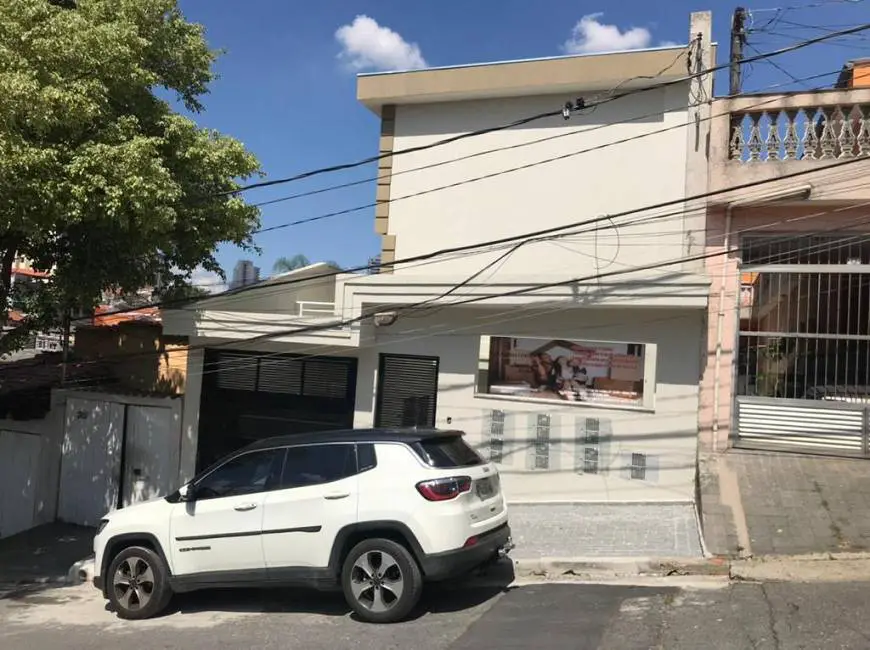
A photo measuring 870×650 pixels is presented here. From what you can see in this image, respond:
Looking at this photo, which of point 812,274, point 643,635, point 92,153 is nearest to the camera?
point 643,635

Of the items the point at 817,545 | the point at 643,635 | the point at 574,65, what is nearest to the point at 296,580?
the point at 643,635

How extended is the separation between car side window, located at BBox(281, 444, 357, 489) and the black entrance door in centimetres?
418

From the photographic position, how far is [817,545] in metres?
7.25

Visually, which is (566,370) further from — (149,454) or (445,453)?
(149,454)

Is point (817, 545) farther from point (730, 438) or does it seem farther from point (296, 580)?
point (296, 580)

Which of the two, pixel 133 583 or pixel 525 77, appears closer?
pixel 133 583

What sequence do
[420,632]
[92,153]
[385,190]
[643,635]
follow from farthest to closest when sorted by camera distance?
[385,190]
[92,153]
[420,632]
[643,635]

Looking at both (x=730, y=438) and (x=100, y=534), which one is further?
(x=730, y=438)

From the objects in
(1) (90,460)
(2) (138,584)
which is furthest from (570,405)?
(1) (90,460)

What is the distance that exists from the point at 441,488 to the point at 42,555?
8.20 metres

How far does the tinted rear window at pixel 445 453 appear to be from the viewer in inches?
252

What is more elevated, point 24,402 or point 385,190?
point 385,190

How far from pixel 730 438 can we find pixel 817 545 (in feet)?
7.99

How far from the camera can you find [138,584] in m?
7.21
